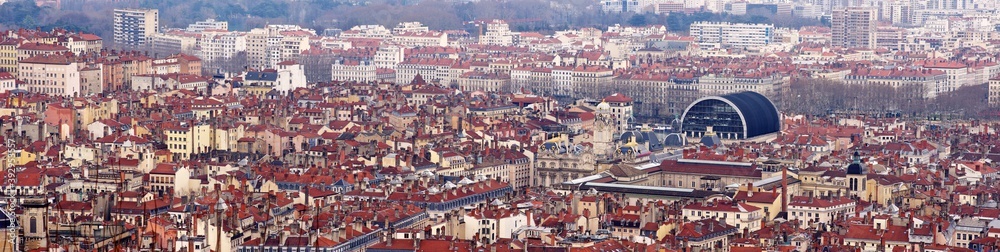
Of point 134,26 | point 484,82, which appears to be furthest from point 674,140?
point 134,26

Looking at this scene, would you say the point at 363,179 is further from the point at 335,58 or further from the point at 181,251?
the point at 335,58

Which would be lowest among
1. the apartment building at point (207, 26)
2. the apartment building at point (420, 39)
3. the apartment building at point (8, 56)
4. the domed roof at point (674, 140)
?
the domed roof at point (674, 140)

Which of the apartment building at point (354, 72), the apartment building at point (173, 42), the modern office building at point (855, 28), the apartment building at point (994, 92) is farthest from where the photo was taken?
the modern office building at point (855, 28)

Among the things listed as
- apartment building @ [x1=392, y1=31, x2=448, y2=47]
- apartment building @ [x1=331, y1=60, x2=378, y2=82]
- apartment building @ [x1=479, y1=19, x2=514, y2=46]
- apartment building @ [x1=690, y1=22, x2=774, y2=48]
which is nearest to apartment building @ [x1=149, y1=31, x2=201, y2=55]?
apartment building @ [x1=392, y1=31, x2=448, y2=47]

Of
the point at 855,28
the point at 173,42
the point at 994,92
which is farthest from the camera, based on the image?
the point at 855,28

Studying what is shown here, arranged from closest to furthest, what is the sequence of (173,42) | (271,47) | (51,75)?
(51,75), (271,47), (173,42)

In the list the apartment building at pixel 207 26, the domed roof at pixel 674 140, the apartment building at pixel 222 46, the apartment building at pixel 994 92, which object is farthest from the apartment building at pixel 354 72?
the domed roof at pixel 674 140

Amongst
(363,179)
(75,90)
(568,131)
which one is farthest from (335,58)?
(363,179)

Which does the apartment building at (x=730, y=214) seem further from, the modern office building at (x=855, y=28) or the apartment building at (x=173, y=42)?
the modern office building at (x=855, y=28)

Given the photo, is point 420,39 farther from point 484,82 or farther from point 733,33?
point 484,82
